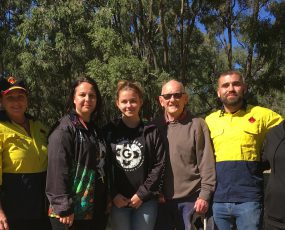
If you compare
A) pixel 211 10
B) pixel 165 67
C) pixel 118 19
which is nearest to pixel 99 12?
pixel 118 19

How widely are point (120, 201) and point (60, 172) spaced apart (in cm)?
71

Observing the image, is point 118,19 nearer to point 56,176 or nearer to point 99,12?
point 99,12

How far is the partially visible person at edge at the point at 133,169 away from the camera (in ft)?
11.9

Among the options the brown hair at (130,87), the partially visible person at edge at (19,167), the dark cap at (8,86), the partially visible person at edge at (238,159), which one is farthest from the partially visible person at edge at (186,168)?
the dark cap at (8,86)

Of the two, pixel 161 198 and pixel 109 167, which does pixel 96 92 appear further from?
pixel 161 198

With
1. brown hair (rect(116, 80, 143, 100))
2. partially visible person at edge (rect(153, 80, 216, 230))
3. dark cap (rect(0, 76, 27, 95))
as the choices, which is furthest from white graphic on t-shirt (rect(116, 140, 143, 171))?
dark cap (rect(0, 76, 27, 95))

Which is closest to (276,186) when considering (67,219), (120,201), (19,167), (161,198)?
(161,198)

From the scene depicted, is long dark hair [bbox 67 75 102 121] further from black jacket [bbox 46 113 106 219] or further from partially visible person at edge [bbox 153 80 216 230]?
partially visible person at edge [bbox 153 80 216 230]

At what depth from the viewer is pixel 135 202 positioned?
3.59 m

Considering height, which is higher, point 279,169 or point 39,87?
point 39,87

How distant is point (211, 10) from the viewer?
16.9 metres

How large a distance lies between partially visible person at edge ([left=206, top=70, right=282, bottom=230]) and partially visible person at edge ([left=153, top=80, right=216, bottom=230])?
123 mm

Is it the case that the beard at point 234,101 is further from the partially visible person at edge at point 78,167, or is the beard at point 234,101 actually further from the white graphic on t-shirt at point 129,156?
the partially visible person at edge at point 78,167

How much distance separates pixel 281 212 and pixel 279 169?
34cm
